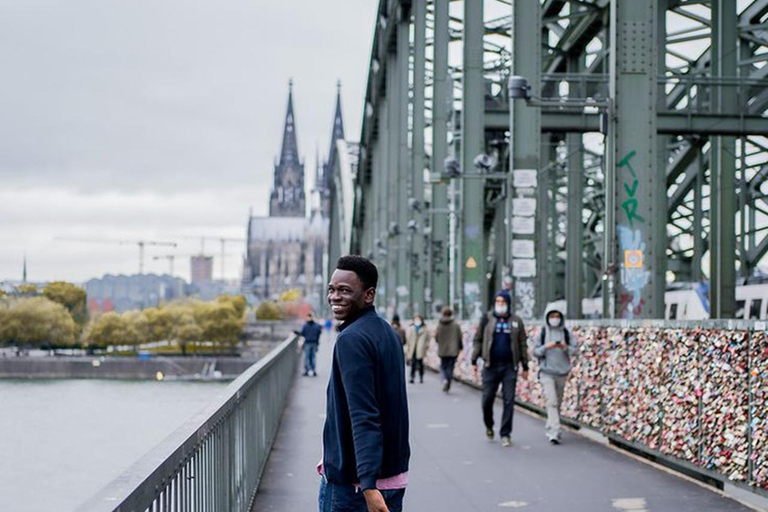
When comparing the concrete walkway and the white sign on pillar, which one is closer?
the concrete walkway

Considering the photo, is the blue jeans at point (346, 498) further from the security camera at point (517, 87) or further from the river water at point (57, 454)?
the security camera at point (517, 87)

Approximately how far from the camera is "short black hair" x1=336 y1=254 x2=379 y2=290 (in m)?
5.10

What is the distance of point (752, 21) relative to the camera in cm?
3284

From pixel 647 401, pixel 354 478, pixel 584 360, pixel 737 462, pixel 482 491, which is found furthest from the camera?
pixel 584 360

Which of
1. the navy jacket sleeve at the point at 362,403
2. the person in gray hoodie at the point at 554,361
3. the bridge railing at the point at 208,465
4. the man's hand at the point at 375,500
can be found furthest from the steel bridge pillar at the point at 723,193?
the man's hand at the point at 375,500

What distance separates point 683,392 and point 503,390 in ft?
11.4

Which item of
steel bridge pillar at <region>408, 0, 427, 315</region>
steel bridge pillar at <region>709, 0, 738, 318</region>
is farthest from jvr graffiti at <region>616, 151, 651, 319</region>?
steel bridge pillar at <region>408, 0, 427, 315</region>

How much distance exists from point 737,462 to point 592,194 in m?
43.7

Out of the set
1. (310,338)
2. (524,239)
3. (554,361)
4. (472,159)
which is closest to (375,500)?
(554,361)

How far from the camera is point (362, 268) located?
5.10m

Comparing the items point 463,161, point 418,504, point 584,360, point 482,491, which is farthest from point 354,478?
point 463,161

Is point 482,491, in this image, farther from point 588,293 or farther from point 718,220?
point 588,293

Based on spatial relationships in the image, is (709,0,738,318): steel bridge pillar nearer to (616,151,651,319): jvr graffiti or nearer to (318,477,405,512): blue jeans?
(616,151,651,319): jvr graffiti

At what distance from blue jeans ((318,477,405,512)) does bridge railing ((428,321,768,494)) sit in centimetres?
458
